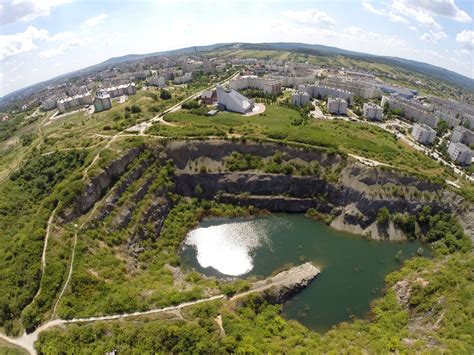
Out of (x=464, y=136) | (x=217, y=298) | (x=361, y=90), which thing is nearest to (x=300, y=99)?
(x=361, y=90)

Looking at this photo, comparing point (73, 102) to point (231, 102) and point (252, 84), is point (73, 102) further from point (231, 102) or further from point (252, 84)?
point (252, 84)

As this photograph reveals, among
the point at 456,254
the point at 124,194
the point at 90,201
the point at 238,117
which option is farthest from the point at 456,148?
the point at 90,201

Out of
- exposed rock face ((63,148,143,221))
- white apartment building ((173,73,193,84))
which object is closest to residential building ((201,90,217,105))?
exposed rock face ((63,148,143,221))

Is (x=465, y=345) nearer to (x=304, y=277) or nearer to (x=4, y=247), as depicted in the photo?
(x=304, y=277)

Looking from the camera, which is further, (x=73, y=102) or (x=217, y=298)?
(x=73, y=102)

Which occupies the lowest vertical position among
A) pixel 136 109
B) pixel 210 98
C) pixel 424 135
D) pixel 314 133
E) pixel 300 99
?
pixel 424 135

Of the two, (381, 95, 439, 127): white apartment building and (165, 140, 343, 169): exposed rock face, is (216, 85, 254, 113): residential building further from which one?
(381, 95, 439, 127): white apartment building

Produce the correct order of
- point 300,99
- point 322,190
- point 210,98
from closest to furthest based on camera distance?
point 322,190 → point 210,98 → point 300,99

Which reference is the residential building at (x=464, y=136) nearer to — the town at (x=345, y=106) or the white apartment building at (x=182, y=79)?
the town at (x=345, y=106)
